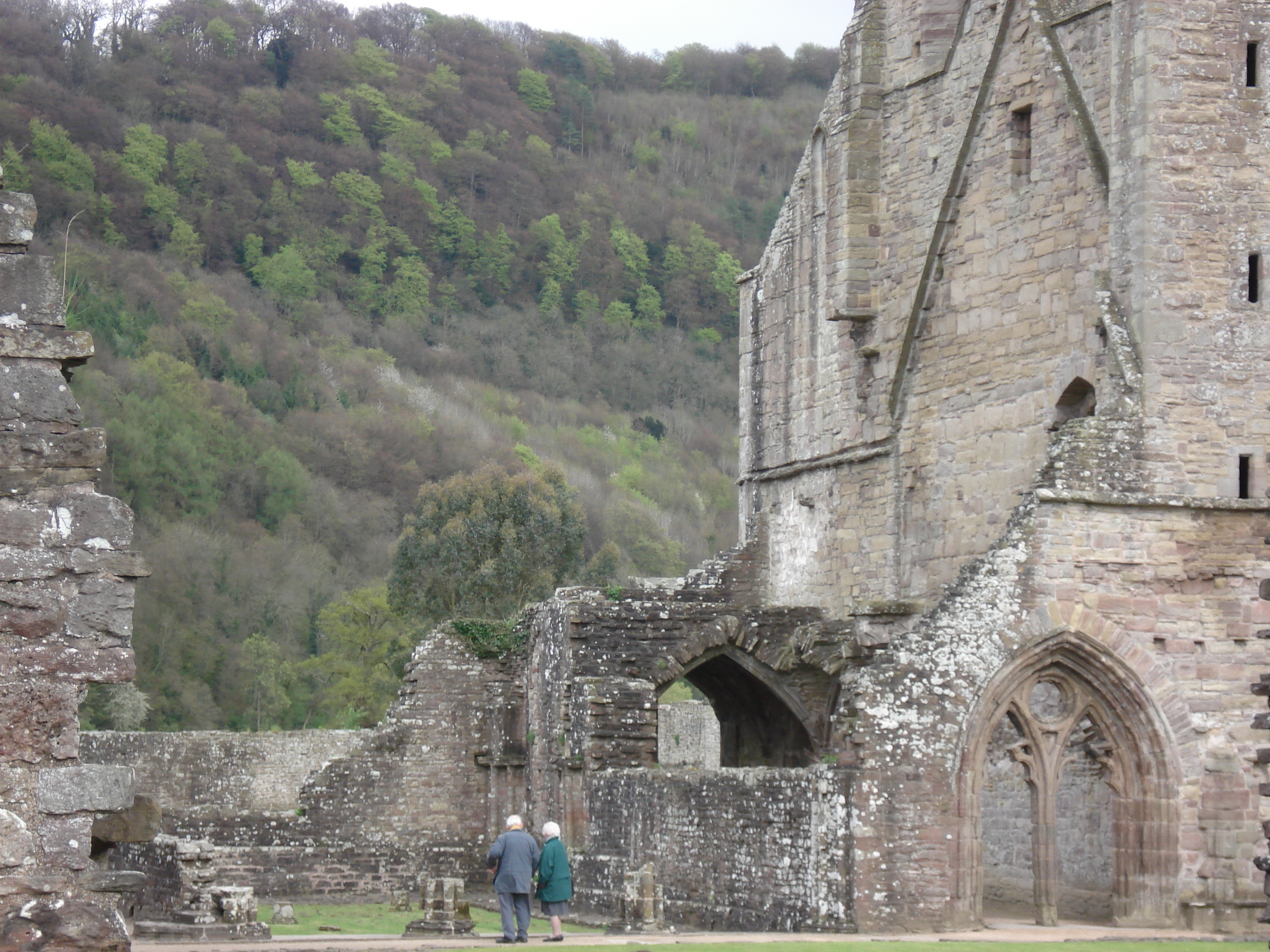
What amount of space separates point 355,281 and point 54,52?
744 inches

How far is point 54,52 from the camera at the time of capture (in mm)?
90250

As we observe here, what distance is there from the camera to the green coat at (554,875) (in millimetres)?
15977

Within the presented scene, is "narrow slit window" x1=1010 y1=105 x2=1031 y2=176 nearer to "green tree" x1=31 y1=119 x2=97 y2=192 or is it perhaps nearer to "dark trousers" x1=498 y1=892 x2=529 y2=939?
"dark trousers" x1=498 y1=892 x2=529 y2=939

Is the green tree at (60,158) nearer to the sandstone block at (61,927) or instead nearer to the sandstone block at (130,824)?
the sandstone block at (130,824)

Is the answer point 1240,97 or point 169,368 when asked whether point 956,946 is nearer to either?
point 1240,97

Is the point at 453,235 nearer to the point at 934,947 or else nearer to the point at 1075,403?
the point at 1075,403

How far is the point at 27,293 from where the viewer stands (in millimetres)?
8836

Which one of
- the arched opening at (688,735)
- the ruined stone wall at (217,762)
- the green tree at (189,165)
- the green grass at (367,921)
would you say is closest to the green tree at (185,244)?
the green tree at (189,165)

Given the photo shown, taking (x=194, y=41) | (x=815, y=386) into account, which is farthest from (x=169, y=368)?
(x=815, y=386)

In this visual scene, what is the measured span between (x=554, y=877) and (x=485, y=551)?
1006 inches

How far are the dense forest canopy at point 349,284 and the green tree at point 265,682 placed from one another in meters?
0.11

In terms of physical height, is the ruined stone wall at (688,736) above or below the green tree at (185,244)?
below

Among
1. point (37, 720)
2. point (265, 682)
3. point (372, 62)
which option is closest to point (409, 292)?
point (372, 62)

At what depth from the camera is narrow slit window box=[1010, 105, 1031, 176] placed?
20844 mm
